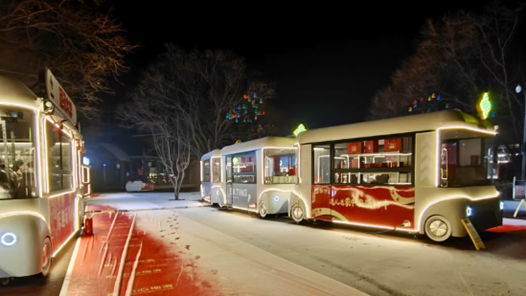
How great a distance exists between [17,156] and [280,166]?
801 cm

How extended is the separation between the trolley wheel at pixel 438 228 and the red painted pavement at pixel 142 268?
495cm

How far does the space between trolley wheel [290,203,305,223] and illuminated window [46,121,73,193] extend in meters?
6.21

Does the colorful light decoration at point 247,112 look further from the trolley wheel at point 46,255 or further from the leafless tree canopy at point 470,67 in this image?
the trolley wheel at point 46,255

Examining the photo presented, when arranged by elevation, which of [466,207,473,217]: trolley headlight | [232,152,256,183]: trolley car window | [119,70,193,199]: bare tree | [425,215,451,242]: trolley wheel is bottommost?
[425,215,451,242]: trolley wheel

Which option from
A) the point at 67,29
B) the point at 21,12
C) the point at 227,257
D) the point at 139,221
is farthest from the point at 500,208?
the point at 21,12

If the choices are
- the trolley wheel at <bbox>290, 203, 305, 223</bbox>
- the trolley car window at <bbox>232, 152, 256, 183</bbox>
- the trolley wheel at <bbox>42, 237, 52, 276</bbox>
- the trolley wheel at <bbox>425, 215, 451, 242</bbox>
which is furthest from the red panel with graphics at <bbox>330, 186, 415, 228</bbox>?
the trolley wheel at <bbox>42, 237, 52, 276</bbox>

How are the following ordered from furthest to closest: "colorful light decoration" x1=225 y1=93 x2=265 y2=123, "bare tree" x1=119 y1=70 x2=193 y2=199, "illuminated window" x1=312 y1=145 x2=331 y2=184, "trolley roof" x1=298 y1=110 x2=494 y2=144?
1. "colorful light decoration" x1=225 y1=93 x2=265 y2=123
2. "bare tree" x1=119 y1=70 x2=193 y2=199
3. "illuminated window" x1=312 y1=145 x2=331 y2=184
4. "trolley roof" x1=298 y1=110 x2=494 y2=144

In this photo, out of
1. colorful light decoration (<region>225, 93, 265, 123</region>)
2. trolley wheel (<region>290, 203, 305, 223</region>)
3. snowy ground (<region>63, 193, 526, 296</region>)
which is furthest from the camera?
colorful light decoration (<region>225, 93, 265, 123</region>)

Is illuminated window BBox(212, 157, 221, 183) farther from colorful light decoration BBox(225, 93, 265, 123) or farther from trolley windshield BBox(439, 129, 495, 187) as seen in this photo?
trolley windshield BBox(439, 129, 495, 187)

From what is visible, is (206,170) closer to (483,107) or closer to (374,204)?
(374,204)

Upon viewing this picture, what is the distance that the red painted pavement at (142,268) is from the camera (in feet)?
15.3

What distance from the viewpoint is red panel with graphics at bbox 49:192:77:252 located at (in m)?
5.55

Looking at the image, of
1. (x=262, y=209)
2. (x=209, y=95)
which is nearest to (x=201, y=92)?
(x=209, y=95)

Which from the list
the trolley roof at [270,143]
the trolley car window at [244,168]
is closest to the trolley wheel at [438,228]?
the trolley roof at [270,143]
